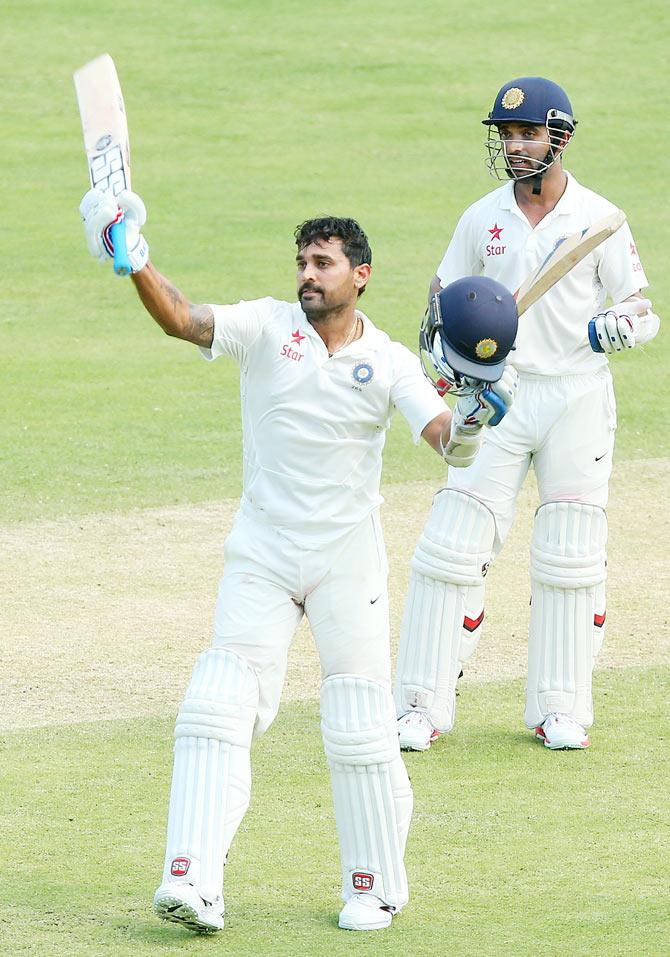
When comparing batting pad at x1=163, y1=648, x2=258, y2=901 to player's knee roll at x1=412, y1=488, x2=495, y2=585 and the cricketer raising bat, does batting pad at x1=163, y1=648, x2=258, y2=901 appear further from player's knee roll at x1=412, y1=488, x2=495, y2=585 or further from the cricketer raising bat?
player's knee roll at x1=412, y1=488, x2=495, y2=585

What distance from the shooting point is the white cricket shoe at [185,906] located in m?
4.79

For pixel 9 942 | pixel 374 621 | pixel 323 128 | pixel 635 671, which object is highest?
pixel 323 128

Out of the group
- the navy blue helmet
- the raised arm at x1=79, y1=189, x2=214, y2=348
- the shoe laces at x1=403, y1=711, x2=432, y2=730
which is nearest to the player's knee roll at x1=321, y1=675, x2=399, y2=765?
the raised arm at x1=79, y1=189, x2=214, y2=348

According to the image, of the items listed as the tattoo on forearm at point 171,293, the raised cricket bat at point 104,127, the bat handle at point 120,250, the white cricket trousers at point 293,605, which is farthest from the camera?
the white cricket trousers at point 293,605

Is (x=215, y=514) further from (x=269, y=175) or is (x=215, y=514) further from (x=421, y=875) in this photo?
(x=269, y=175)

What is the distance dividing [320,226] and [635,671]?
9.58 ft

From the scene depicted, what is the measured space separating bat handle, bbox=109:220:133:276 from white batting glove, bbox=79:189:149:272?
11 mm

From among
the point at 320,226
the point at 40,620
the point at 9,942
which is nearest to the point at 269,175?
the point at 40,620

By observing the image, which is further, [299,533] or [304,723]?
[304,723]

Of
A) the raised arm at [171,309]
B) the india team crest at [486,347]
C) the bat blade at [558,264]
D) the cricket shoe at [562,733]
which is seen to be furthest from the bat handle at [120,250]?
the cricket shoe at [562,733]

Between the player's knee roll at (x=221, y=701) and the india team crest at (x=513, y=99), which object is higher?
the india team crest at (x=513, y=99)

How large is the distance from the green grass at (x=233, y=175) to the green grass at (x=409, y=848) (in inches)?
127

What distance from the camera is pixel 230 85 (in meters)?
17.3

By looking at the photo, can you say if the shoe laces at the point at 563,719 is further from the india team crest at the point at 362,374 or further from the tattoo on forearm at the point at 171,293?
the tattoo on forearm at the point at 171,293
